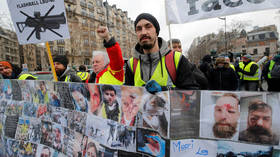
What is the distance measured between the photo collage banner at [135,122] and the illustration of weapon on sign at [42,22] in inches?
31.5

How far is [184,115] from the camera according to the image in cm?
111

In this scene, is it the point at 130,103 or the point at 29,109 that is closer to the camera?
the point at 130,103

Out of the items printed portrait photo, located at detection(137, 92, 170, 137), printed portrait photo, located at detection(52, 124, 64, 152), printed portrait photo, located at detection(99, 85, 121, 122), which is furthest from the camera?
printed portrait photo, located at detection(52, 124, 64, 152)

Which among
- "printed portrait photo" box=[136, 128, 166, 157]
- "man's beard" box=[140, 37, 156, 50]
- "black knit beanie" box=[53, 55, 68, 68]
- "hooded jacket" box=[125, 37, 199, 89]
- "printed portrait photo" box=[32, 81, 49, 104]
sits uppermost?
"man's beard" box=[140, 37, 156, 50]

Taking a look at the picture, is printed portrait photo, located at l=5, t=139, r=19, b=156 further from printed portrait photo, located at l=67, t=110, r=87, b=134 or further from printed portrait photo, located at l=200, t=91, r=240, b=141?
printed portrait photo, located at l=200, t=91, r=240, b=141

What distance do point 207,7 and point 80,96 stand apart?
199 centimetres

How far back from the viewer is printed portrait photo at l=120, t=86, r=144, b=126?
50.6 inches

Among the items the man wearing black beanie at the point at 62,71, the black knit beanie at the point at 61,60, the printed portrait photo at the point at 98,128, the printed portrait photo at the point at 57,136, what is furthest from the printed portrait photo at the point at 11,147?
the black knit beanie at the point at 61,60

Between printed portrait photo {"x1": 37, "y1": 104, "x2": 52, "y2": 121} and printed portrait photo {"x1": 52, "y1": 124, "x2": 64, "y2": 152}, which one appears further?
printed portrait photo {"x1": 37, "y1": 104, "x2": 52, "y2": 121}

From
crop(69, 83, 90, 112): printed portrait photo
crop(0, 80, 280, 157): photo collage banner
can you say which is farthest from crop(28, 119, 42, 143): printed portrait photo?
crop(69, 83, 90, 112): printed portrait photo

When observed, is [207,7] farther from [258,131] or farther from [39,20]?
[39,20]

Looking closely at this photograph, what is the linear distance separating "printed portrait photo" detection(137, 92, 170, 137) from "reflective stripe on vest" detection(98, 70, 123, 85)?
931 millimetres

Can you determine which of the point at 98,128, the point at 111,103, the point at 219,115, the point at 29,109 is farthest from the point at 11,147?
the point at 219,115

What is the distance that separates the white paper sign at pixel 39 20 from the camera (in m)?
2.22
